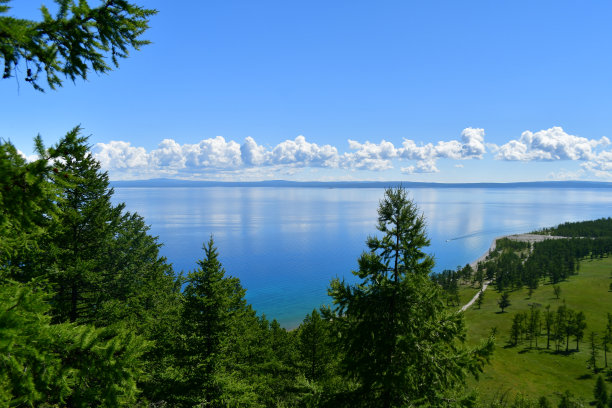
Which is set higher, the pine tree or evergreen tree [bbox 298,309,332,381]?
the pine tree

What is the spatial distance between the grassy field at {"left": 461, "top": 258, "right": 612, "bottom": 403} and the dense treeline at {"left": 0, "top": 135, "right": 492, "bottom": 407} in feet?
104

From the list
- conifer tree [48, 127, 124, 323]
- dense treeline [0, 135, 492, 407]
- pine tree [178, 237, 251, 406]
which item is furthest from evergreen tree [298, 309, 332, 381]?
conifer tree [48, 127, 124, 323]

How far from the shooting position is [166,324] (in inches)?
722

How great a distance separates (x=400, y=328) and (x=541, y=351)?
380ft

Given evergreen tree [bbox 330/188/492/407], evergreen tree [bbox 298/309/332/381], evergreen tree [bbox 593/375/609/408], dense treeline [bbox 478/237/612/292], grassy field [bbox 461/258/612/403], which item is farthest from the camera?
dense treeline [bbox 478/237/612/292]

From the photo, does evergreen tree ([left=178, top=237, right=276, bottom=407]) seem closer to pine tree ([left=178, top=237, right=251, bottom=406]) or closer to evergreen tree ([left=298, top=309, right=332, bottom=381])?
pine tree ([left=178, top=237, right=251, bottom=406])

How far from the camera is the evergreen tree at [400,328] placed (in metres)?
9.01

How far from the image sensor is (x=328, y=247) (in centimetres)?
16638

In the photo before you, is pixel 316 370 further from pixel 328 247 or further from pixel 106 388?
pixel 328 247

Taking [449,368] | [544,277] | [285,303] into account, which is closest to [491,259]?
[544,277]

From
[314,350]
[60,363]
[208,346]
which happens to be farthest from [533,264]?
[60,363]

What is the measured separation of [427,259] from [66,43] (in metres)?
10.1

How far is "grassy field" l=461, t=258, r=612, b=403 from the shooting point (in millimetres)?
71581

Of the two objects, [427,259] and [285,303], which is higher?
[427,259]
